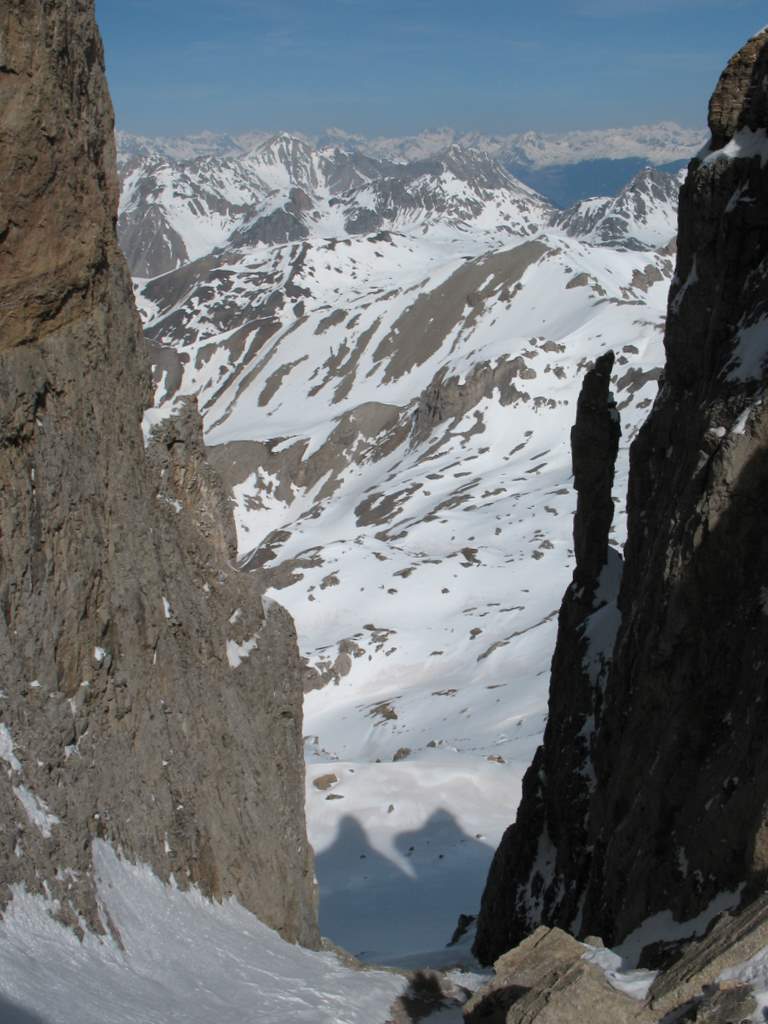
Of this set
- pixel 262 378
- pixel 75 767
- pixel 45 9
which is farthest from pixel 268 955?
pixel 262 378

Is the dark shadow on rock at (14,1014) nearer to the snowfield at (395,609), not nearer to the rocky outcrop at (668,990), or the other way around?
the snowfield at (395,609)

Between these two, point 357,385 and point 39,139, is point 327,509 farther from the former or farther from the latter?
point 39,139

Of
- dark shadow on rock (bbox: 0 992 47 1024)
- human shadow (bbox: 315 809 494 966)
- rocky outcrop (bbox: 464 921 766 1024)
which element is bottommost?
human shadow (bbox: 315 809 494 966)

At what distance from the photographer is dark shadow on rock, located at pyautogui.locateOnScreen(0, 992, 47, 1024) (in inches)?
348

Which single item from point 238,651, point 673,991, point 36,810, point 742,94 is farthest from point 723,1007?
point 742,94

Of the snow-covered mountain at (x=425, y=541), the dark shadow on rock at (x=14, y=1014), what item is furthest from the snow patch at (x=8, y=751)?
the snow-covered mountain at (x=425, y=541)

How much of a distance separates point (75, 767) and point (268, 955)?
548 centimetres

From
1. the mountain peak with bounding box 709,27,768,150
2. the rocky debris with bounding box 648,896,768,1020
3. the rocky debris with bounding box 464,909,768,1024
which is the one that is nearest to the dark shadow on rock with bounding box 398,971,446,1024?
the rocky debris with bounding box 464,909,768,1024

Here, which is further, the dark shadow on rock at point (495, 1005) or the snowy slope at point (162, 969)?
the dark shadow on rock at point (495, 1005)

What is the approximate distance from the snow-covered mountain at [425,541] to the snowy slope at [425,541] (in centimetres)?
19

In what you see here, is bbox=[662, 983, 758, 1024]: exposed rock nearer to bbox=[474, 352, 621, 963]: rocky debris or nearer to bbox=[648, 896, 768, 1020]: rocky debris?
bbox=[648, 896, 768, 1020]: rocky debris

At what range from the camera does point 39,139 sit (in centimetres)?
1299

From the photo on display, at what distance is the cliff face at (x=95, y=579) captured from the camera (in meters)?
12.8

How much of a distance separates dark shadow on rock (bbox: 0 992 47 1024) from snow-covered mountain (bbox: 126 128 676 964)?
12227 mm
